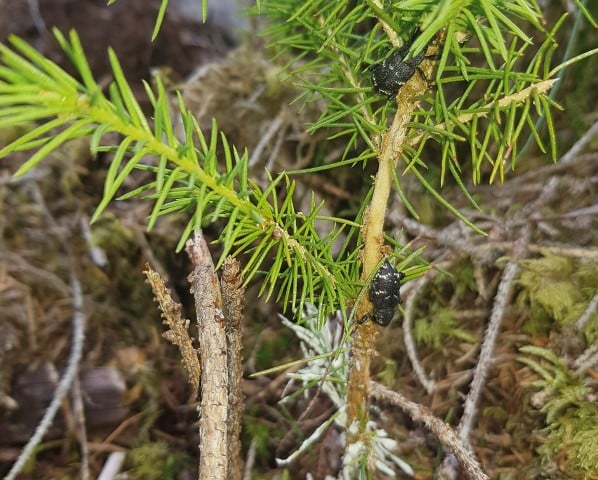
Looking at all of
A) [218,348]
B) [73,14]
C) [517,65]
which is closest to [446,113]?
[218,348]

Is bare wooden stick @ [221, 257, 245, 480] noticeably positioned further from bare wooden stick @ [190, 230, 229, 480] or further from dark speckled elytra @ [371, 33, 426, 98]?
dark speckled elytra @ [371, 33, 426, 98]

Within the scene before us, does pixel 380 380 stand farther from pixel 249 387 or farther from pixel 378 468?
pixel 249 387

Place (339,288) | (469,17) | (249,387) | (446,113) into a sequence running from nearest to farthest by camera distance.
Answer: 1. (469,17)
2. (446,113)
3. (339,288)
4. (249,387)

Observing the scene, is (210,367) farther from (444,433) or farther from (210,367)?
(444,433)

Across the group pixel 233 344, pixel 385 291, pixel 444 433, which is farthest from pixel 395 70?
pixel 444 433

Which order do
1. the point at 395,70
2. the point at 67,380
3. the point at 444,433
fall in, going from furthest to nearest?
the point at 67,380 < the point at 444,433 < the point at 395,70

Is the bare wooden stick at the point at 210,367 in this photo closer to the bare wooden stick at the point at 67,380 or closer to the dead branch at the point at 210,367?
the dead branch at the point at 210,367

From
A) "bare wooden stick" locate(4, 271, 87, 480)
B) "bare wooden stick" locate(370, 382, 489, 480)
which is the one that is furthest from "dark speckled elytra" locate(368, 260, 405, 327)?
"bare wooden stick" locate(4, 271, 87, 480)

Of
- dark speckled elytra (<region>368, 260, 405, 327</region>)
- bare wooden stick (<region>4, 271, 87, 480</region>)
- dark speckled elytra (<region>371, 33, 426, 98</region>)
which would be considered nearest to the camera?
dark speckled elytra (<region>371, 33, 426, 98</region>)
